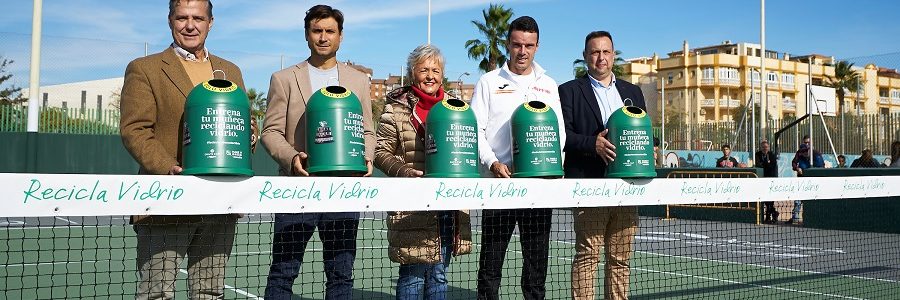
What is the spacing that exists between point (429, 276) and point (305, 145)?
1103 millimetres

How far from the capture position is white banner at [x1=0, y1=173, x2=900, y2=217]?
3154 millimetres

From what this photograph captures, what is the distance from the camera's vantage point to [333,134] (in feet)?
12.1

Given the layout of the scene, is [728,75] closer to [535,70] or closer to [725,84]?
[725,84]

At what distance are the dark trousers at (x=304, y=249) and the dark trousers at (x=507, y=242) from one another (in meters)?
0.99

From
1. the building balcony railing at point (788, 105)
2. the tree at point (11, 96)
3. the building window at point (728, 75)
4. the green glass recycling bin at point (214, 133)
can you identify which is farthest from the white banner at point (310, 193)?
the building balcony railing at point (788, 105)

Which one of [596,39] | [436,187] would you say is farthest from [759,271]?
[436,187]

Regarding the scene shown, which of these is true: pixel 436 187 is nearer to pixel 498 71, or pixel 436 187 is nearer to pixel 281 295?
pixel 281 295

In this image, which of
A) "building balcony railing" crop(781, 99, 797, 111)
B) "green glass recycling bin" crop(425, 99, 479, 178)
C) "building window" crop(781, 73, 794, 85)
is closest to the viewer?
"green glass recycling bin" crop(425, 99, 479, 178)

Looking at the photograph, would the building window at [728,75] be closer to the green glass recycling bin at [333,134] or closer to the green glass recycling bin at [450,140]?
the green glass recycling bin at [450,140]

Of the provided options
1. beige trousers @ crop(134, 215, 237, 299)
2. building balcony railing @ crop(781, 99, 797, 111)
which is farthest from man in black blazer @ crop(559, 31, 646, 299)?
building balcony railing @ crop(781, 99, 797, 111)

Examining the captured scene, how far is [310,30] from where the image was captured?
13.3ft

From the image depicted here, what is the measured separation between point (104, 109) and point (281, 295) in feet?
64.2

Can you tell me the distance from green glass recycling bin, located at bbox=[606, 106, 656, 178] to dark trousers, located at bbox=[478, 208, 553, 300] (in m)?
0.49

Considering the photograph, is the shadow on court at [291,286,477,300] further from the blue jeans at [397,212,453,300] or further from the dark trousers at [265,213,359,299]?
the dark trousers at [265,213,359,299]
